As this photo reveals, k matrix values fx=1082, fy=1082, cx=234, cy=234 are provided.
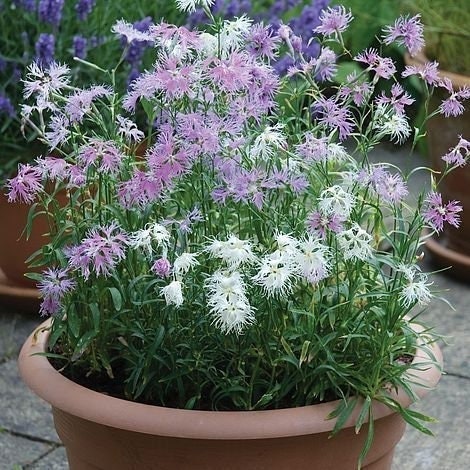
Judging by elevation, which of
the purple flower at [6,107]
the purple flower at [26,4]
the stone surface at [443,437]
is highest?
the purple flower at [26,4]

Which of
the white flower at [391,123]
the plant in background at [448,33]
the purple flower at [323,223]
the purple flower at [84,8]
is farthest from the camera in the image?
the plant in background at [448,33]

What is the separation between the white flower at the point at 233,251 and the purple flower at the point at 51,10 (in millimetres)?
1579

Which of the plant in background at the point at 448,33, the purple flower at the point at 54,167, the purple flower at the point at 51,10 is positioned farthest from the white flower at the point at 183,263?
the plant in background at the point at 448,33

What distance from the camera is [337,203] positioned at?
1.62 metres

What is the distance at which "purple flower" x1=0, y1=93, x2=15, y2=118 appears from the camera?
2949 mm

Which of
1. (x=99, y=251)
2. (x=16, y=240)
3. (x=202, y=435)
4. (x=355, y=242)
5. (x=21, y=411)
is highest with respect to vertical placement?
(x=355, y=242)

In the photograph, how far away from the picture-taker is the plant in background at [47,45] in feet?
9.75

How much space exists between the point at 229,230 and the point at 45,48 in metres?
1.28

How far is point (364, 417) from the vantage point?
5.63 ft

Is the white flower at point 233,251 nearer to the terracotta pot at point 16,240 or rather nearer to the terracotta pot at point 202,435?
the terracotta pot at point 202,435

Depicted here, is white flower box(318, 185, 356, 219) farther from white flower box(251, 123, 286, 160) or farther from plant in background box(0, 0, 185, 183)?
plant in background box(0, 0, 185, 183)

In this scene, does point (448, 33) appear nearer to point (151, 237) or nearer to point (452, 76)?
point (452, 76)

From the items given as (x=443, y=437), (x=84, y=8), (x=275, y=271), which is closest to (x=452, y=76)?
(x=84, y=8)

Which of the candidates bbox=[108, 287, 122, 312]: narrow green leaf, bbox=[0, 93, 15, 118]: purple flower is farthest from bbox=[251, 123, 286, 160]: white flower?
bbox=[0, 93, 15, 118]: purple flower
